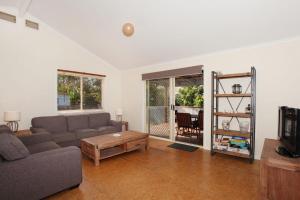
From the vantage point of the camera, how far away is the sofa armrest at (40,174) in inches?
66.8

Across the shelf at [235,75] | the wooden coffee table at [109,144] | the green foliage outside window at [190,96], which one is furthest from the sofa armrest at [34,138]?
the green foliage outside window at [190,96]

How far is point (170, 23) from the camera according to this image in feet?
10.3

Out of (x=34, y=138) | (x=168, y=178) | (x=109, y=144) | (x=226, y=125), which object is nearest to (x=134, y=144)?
(x=109, y=144)

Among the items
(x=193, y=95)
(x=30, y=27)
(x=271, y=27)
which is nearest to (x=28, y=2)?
(x=30, y=27)

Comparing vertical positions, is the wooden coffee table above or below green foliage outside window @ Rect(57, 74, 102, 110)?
below

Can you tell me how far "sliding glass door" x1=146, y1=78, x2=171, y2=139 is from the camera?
4.76 metres

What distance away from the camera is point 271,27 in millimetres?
2709

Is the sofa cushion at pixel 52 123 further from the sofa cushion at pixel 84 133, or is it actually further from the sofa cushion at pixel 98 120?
the sofa cushion at pixel 98 120

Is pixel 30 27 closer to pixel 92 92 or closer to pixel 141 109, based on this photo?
pixel 92 92

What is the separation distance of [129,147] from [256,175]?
228 centimetres

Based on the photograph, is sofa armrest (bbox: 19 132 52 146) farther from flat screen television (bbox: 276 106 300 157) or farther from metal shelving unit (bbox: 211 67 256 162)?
flat screen television (bbox: 276 106 300 157)

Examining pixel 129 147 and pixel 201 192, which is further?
pixel 129 147

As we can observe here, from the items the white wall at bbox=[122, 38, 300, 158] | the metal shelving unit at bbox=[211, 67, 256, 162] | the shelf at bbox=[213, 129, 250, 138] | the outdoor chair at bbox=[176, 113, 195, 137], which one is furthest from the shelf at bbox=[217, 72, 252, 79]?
the outdoor chair at bbox=[176, 113, 195, 137]

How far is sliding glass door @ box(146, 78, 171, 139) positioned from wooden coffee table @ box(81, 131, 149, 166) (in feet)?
3.82
